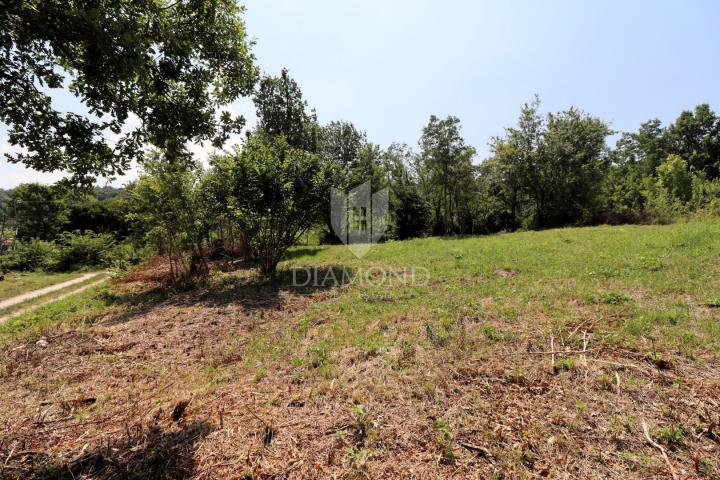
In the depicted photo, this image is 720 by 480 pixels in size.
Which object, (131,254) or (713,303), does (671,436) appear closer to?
(713,303)

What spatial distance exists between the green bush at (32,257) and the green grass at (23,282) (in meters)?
1.05

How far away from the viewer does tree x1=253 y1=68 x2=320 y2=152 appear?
55.1 feet

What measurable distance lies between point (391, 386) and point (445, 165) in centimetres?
1999

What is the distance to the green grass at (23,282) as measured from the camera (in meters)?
11.6

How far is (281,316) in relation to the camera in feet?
20.6

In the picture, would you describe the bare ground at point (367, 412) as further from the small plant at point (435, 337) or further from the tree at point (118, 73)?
the tree at point (118, 73)

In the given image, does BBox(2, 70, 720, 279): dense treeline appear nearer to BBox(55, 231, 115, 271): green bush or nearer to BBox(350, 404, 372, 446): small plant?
BBox(55, 231, 115, 271): green bush

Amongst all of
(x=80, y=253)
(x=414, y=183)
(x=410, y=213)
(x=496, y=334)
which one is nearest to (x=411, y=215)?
(x=410, y=213)

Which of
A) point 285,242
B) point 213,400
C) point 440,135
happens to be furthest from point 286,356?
point 440,135

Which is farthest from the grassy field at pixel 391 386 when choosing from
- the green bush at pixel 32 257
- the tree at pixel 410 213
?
the tree at pixel 410 213

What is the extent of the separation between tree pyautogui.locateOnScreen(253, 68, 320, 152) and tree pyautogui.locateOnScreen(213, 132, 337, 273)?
6878mm

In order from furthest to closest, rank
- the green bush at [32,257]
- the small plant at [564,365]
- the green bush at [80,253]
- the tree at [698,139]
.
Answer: the tree at [698,139] < the green bush at [80,253] < the green bush at [32,257] < the small plant at [564,365]

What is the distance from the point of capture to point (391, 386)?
→ 11.5ft

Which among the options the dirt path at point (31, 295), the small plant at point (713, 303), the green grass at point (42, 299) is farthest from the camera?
the dirt path at point (31, 295)
